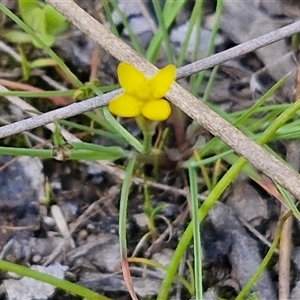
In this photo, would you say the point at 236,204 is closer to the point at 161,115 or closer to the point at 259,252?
the point at 259,252

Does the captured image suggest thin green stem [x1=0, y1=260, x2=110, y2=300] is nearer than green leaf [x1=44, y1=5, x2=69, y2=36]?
Yes

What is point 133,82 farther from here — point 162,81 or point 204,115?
point 204,115

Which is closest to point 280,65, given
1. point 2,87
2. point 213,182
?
point 213,182

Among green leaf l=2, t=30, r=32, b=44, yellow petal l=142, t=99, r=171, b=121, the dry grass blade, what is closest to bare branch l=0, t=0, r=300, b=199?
the dry grass blade

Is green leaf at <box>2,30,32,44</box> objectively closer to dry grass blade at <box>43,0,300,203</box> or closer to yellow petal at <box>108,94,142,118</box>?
dry grass blade at <box>43,0,300,203</box>

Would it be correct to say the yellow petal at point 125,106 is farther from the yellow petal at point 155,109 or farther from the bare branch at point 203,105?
the bare branch at point 203,105

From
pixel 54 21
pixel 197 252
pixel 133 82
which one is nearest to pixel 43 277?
pixel 197 252
